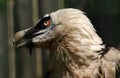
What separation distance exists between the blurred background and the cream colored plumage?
42.2 inches

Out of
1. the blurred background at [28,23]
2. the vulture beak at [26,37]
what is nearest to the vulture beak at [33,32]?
the vulture beak at [26,37]

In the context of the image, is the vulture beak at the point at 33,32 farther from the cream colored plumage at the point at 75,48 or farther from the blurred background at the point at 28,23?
the blurred background at the point at 28,23

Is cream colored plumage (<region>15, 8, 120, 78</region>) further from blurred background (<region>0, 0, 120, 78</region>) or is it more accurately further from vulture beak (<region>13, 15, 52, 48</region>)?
blurred background (<region>0, 0, 120, 78</region>)

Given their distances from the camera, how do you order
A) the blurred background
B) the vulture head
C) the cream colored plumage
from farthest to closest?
the blurred background, the vulture head, the cream colored plumage

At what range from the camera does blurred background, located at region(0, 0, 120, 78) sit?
6.88m

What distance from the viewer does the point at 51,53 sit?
5.88 meters

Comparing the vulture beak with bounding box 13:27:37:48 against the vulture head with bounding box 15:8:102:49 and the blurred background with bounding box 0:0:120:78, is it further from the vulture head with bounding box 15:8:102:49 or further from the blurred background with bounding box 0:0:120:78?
the blurred background with bounding box 0:0:120:78

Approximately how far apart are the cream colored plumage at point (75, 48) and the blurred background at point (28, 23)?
107 cm

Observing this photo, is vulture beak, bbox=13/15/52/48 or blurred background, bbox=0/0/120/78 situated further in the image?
blurred background, bbox=0/0/120/78

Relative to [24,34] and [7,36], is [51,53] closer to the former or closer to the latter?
[24,34]

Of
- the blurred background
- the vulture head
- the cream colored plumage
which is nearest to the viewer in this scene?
the cream colored plumage

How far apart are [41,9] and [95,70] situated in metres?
1.65

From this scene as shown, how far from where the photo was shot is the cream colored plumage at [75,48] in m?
5.52

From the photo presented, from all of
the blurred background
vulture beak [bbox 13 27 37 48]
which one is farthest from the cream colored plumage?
the blurred background
